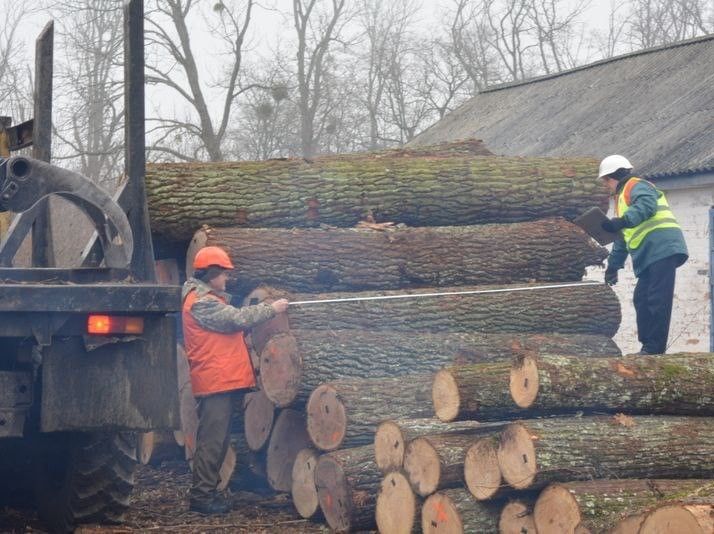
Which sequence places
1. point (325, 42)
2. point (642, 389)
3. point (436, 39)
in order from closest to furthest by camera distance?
point (642, 389) < point (325, 42) < point (436, 39)

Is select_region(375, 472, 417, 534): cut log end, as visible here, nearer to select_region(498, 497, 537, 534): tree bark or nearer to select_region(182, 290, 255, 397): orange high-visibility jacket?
select_region(498, 497, 537, 534): tree bark

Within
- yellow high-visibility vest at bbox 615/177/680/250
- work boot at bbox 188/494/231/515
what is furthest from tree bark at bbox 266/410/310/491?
yellow high-visibility vest at bbox 615/177/680/250

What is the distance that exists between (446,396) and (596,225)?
3.27m

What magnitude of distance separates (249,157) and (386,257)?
29.6 m

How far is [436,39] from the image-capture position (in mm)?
47219

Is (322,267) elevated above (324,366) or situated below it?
above

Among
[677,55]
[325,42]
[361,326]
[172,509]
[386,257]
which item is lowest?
[172,509]

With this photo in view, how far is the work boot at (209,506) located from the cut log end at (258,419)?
640mm

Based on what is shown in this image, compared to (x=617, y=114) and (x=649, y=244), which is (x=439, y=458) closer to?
(x=649, y=244)

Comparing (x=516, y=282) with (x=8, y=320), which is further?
(x=516, y=282)

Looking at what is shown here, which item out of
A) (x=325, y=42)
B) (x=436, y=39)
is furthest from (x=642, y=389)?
(x=436, y=39)

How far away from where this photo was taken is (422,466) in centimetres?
662

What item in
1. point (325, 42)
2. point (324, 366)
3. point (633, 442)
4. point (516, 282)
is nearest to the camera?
point (633, 442)

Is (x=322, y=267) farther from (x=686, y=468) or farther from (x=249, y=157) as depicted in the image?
(x=249, y=157)
